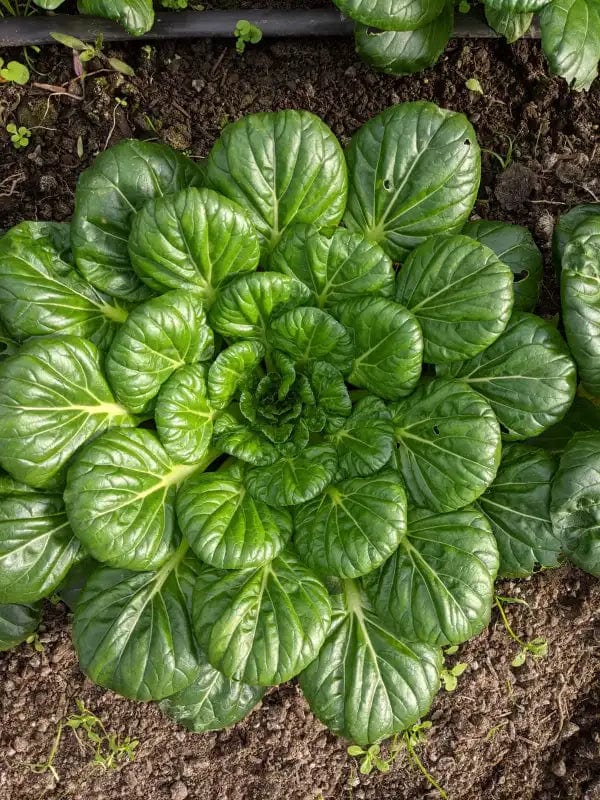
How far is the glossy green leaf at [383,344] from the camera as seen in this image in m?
2.51

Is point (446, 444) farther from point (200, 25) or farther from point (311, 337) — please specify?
point (200, 25)

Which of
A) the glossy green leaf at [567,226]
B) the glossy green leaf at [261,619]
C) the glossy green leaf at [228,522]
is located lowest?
the glossy green leaf at [261,619]

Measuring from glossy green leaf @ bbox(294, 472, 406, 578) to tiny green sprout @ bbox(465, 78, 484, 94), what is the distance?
186cm

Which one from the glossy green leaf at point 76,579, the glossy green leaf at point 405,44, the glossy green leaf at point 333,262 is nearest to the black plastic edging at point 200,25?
the glossy green leaf at point 405,44

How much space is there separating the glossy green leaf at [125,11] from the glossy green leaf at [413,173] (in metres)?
0.92

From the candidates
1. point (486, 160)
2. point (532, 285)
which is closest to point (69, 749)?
point (532, 285)

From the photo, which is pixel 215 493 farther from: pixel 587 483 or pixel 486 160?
pixel 486 160

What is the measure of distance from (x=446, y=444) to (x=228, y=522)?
0.77 metres

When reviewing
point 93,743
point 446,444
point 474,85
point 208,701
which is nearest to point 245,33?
point 474,85

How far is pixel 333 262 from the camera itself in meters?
2.61

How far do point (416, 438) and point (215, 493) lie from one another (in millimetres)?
722

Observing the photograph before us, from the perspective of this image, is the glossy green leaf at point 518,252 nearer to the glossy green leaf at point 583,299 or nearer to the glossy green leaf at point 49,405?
the glossy green leaf at point 583,299

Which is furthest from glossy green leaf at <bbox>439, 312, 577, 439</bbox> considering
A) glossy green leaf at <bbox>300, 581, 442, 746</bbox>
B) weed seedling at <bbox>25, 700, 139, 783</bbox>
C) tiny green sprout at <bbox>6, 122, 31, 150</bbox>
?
tiny green sprout at <bbox>6, 122, 31, 150</bbox>

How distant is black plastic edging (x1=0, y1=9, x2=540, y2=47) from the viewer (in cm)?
330
